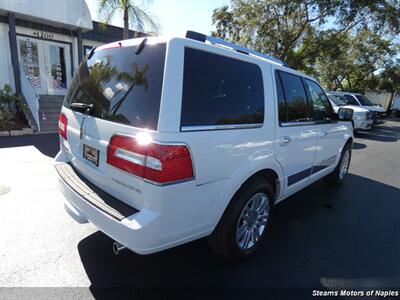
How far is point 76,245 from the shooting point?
116 inches

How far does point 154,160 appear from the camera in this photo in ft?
6.15

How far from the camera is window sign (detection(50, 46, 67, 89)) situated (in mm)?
12609

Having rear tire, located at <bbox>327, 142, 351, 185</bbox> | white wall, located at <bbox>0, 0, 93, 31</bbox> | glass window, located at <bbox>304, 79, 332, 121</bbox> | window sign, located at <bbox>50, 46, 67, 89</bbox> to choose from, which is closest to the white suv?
glass window, located at <bbox>304, 79, 332, 121</bbox>

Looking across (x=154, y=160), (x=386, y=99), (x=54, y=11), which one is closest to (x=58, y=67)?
(x=54, y=11)

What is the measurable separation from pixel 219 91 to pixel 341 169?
395 cm

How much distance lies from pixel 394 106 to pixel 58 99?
36456 mm

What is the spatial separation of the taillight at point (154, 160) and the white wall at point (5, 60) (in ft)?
38.2

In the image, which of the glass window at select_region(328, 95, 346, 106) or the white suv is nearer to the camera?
the white suv

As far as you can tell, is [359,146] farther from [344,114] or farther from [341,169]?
[344,114]

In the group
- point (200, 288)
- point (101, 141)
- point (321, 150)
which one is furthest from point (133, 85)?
point (321, 150)

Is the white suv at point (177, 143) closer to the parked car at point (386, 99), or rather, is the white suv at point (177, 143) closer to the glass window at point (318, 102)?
the glass window at point (318, 102)

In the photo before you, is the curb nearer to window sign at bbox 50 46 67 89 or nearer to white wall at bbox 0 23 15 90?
white wall at bbox 0 23 15 90

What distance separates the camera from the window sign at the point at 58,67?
12609 mm

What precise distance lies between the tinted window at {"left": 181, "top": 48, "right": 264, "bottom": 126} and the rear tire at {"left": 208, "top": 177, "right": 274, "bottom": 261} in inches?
27.7
